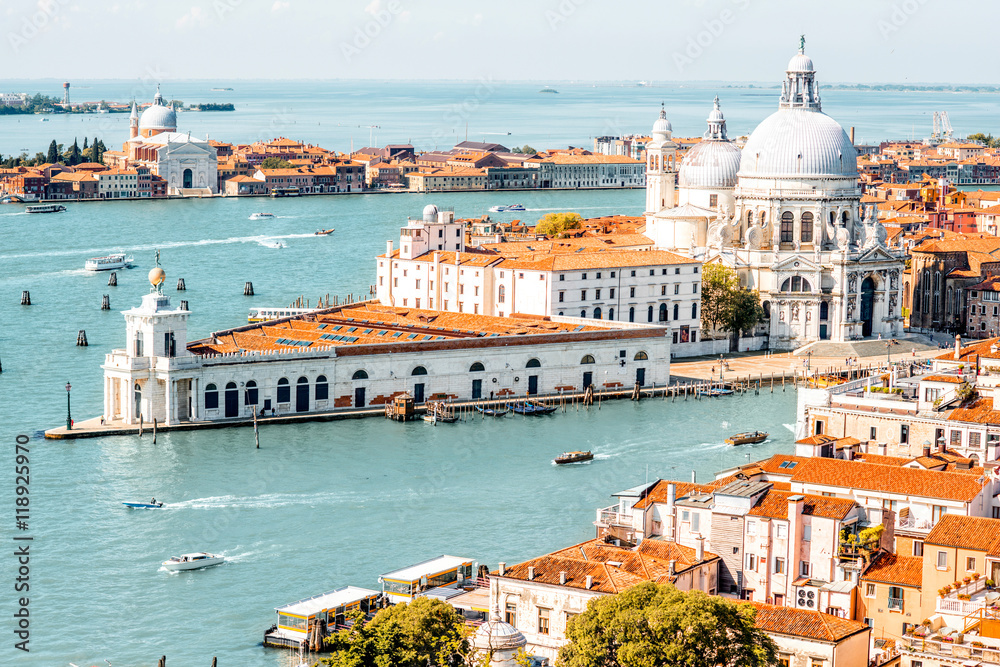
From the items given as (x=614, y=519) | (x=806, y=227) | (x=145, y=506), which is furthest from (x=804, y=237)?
(x=614, y=519)

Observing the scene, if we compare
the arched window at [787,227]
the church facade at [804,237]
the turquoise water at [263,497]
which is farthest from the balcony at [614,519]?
the arched window at [787,227]

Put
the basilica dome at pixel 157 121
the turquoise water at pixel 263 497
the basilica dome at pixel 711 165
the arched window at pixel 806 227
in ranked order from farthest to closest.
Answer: the basilica dome at pixel 157 121 < the basilica dome at pixel 711 165 < the arched window at pixel 806 227 < the turquoise water at pixel 263 497

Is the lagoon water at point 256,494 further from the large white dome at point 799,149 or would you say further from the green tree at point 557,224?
the green tree at point 557,224

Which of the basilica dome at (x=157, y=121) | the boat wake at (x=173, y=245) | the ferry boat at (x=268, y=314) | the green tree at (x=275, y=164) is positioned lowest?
the ferry boat at (x=268, y=314)

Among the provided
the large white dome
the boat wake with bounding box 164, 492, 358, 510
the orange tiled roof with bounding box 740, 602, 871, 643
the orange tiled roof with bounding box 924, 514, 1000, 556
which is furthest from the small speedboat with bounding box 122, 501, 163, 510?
the large white dome

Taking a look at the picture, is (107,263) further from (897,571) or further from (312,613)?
(897,571)

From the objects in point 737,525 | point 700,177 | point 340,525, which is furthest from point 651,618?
point 700,177

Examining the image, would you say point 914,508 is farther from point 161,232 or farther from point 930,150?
point 930,150
